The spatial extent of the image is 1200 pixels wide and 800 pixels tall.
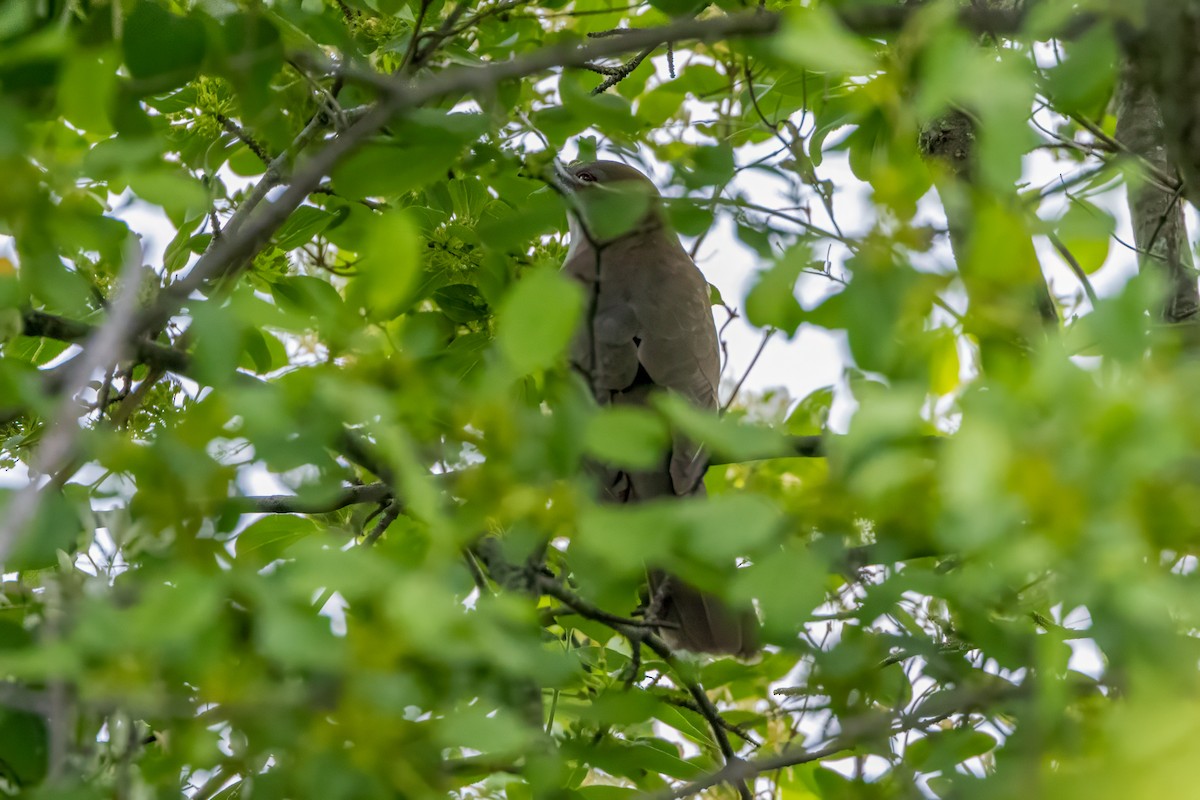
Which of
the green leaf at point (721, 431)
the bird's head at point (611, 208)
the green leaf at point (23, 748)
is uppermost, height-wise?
the bird's head at point (611, 208)

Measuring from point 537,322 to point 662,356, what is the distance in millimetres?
2887

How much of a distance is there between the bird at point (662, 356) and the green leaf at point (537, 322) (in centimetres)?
175

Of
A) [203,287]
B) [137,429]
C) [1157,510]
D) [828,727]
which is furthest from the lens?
[137,429]

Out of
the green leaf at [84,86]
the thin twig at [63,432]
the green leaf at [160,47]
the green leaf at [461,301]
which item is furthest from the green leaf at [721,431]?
the green leaf at [461,301]

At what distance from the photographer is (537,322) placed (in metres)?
1.11

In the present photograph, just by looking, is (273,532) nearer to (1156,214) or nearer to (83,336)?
(83,336)

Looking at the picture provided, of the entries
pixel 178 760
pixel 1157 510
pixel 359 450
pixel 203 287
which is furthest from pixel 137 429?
pixel 1157 510

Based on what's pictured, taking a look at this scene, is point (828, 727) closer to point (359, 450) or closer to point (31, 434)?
point (359, 450)

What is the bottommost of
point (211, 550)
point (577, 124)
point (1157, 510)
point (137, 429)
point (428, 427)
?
point (137, 429)

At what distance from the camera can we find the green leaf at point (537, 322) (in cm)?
111

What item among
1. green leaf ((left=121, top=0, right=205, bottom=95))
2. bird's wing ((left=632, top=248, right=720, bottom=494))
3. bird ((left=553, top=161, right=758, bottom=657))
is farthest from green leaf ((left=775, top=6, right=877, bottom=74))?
bird's wing ((left=632, top=248, right=720, bottom=494))

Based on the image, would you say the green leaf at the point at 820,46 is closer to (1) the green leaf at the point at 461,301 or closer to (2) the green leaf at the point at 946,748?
(2) the green leaf at the point at 946,748

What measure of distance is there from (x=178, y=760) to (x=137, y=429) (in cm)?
155

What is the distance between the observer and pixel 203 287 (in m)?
2.23
